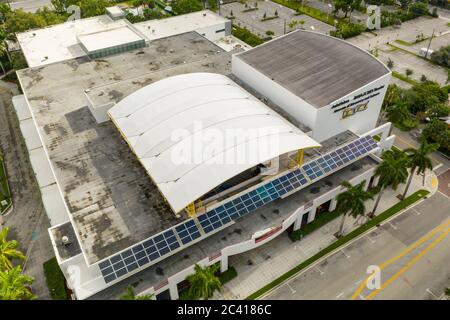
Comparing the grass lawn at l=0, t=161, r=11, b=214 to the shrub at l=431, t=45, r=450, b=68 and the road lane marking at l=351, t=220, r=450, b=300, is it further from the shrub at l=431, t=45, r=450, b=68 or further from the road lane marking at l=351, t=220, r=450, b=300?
the shrub at l=431, t=45, r=450, b=68

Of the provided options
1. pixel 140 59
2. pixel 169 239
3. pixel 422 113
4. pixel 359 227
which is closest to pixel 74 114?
pixel 140 59

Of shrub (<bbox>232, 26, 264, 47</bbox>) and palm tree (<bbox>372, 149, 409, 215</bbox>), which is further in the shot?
shrub (<bbox>232, 26, 264, 47</bbox>)

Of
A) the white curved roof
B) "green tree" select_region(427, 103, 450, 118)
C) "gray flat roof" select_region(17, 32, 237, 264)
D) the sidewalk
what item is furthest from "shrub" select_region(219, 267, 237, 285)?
"green tree" select_region(427, 103, 450, 118)

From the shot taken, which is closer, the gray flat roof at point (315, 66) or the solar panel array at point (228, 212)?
the solar panel array at point (228, 212)

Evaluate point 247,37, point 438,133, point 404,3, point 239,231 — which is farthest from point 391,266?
point 404,3

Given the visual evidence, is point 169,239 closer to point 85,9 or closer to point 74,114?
point 74,114

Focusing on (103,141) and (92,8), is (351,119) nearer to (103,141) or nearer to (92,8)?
(103,141)

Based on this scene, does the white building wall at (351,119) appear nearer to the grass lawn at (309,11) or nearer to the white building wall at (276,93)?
the white building wall at (276,93)

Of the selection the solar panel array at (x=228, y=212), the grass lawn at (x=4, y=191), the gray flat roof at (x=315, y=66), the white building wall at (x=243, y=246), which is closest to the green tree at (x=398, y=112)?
the gray flat roof at (x=315, y=66)
